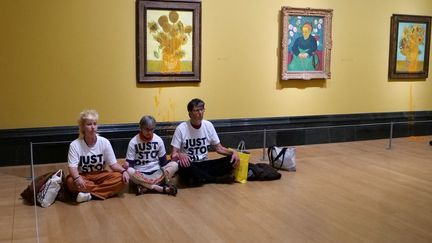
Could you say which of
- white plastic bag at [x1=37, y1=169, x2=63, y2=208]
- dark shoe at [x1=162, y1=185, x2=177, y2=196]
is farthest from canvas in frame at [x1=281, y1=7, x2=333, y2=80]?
white plastic bag at [x1=37, y1=169, x2=63, y2=208]

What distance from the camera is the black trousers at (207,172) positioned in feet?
21.5

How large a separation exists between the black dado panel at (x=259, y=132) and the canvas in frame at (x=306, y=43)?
0.94 metres

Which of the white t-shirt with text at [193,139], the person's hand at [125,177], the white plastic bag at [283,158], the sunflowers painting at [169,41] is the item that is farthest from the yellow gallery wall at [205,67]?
the person's hand at [125,177]

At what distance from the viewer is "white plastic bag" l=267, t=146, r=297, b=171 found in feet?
24.5

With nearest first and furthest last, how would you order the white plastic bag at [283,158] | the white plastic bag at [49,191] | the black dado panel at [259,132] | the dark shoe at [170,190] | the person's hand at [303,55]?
1. the white plastic bag at [49,191]
2. the dark shoe at [170,190]
3. the white plastic bag at [283,158]
4. the black dado panel at [259,132]
5. the person's hand at [303,55]

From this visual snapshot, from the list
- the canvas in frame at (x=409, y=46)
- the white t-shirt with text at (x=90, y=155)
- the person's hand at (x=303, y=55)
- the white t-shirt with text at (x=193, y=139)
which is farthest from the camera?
the canvas in frame at (x=409, y=46)

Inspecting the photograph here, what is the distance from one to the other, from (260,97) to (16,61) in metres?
4.41

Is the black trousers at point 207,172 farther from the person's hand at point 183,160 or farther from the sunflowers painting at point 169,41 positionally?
the sunflowers painting at point 169,41

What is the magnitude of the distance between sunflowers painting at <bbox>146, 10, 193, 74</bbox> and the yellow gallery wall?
0.30 meters

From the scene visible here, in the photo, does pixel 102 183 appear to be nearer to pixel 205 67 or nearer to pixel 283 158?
pixel 283 158

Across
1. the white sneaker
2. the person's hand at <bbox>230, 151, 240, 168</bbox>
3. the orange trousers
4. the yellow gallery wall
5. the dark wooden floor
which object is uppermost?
the yellow gallery wall

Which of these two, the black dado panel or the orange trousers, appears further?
the black dado panel

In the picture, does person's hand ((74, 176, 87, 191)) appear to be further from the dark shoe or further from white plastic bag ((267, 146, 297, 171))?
white plastic bag ((267, 146, 297, 171))

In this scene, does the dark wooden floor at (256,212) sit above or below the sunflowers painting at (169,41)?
below
